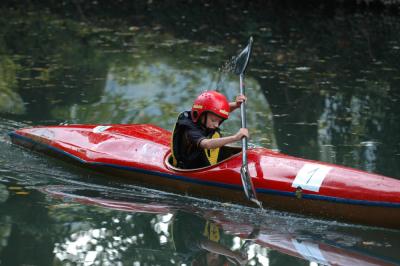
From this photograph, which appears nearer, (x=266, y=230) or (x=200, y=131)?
(x=266, y=230)

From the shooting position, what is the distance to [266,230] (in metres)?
6.14

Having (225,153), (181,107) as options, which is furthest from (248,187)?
(181,107)

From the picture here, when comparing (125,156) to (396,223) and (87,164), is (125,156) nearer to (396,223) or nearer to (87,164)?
(87,164)

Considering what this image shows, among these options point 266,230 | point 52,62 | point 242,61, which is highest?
point 242,61

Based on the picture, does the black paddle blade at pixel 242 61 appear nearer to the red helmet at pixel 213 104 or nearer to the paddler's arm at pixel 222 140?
the red helmet at pixel 213 104

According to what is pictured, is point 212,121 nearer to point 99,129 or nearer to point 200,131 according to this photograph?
point 200,131

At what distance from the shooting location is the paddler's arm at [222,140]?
626 cm

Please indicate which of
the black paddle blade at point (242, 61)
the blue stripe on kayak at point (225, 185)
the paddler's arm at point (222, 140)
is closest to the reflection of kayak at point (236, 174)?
the blue stripe on kayak at point (225, 185)

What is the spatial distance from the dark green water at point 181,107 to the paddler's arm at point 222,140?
55 centimetres

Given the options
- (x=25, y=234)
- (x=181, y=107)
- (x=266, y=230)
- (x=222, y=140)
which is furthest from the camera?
(x=181, y=107)

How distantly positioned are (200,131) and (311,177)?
1.06m

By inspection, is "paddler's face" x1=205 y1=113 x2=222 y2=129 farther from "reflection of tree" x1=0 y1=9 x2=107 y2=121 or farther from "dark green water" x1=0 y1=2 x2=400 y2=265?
"reflection of tree" x1=0 y1=9 x2=107 y2=121

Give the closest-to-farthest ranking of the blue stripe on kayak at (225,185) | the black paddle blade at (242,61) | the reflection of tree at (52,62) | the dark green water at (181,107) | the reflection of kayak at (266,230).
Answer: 1. the reflection of kayak at (266,230)
2. the dark green water at (181,107)
3. the blue stripe on kayak at (225,185)
4. the black paddle blade at (242,61)
5. the reflection of tree at (52,62)

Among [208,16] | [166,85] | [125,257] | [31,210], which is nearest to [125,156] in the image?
[31,210]
